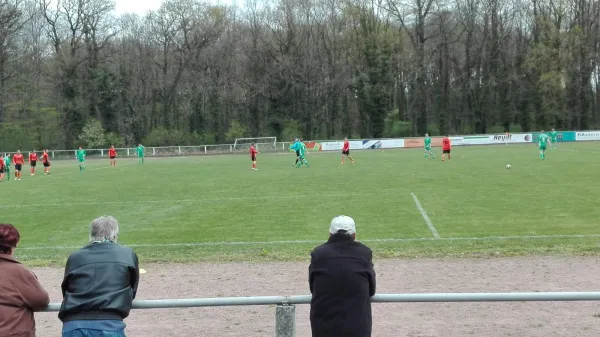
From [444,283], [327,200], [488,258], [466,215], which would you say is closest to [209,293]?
[444,283]

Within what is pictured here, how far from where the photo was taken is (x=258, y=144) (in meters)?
66.9

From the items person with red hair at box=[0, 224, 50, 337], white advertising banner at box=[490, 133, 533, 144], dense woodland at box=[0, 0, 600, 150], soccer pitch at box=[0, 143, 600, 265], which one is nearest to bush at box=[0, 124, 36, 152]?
dense woodland at box=[0, 0, 600, 150]

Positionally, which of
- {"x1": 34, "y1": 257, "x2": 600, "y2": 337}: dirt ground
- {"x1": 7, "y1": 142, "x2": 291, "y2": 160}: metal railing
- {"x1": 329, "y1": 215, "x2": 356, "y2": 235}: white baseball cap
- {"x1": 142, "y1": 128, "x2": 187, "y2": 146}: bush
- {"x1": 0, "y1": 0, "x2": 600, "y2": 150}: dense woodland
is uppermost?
{"x1": 0, "y1": 0, "x2": 600, "y2": 150}: dense woodland

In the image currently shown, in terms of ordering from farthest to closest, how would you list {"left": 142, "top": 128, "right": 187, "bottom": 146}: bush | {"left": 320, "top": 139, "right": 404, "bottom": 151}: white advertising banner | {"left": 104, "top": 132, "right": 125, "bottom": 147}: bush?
1. {"left": 104, "top": 132, "right": 125, "bottom": 147}: bush
2. {"left": 142, "top": 128, "right": 187, "bottom": 146}: bush
3. {"left": 320, "top": 139, "right": 404, "bottom": 151}: white advertising banner

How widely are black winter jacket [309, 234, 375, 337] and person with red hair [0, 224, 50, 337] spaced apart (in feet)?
6.34

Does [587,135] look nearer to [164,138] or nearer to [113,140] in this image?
[164,138]

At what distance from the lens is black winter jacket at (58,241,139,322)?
4227mm

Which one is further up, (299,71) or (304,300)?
(299,71)

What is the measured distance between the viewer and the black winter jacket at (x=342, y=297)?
4.37 metres

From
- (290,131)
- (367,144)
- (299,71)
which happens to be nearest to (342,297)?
(367,144)

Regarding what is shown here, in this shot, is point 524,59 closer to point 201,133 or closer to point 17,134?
point 201,133

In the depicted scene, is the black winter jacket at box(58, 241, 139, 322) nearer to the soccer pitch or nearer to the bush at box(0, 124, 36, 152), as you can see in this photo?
the soccer pitch

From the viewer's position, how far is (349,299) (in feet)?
14.4

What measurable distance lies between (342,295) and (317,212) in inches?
535
